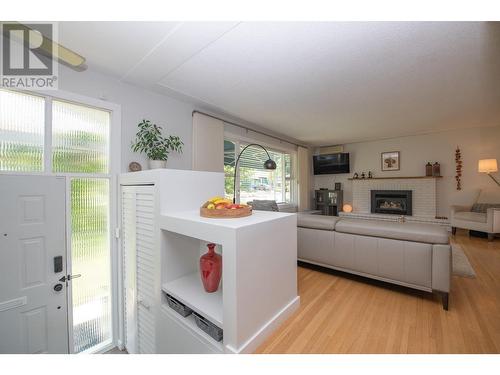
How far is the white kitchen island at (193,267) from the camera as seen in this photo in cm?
114

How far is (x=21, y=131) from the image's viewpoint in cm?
164

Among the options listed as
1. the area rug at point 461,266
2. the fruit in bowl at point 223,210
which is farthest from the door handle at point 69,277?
the area rug at point 461,266

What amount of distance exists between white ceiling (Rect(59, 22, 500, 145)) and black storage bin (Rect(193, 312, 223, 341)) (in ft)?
6.46

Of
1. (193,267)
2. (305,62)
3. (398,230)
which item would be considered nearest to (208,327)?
(193,267)

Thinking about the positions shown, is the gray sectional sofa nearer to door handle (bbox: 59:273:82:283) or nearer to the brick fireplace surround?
door handle (bbox: 59:273:82:283)

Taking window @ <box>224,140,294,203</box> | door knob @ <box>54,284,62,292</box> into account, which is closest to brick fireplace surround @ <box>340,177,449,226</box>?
window @ <box>224,140,294,203</box>

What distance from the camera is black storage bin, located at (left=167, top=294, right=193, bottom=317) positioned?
1.43 m

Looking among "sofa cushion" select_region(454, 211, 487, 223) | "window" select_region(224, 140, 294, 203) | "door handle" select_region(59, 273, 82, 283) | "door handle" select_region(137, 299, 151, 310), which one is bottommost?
"door handle" select_region(137, 299, 151, 310)

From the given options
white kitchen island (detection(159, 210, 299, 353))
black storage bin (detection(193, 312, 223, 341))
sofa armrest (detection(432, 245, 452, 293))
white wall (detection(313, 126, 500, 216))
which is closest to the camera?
white kitchen island (detection(159, 210, 299, 353))

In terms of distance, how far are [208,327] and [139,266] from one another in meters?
0.93

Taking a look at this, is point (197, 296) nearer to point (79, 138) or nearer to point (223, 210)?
point (223, 210)

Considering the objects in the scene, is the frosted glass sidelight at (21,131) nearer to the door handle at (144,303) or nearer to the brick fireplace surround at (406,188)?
the door handle at (144,303)

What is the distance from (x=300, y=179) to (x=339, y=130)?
162cm

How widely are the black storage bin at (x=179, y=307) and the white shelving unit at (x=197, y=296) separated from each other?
0.06m
